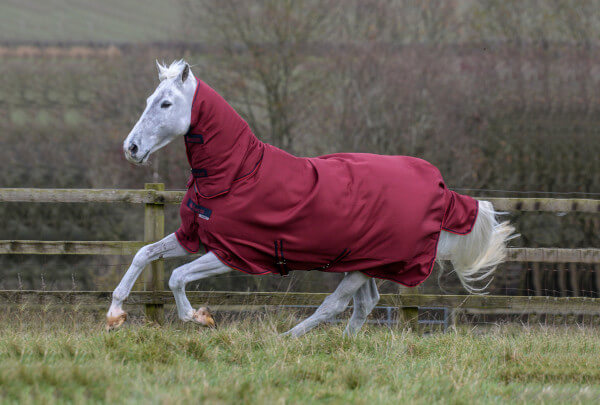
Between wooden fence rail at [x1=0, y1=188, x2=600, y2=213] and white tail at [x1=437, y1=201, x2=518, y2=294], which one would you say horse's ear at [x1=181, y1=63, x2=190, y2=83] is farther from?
white tail at [x1=437, y1=201, x2=518, y2=294]

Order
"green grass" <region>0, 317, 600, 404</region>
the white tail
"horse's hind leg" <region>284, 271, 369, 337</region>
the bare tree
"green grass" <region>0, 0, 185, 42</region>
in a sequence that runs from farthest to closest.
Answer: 1. "green grass" <region>0, 0, 185, 42</region>
2. the bare tree
3. the white tail
4. "horse's hind leg" <region>284, 271, 369, 337</region>
5. "green grass" <region>0, 317, 600, 404</region>

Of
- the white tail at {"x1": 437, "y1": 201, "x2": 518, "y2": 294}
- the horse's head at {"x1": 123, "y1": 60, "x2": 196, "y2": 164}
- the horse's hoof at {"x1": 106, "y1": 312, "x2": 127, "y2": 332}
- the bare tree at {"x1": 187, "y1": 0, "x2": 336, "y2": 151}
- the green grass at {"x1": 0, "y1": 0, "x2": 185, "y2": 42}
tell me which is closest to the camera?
the horse's head at {"x1": 123, "y1": 60, "x2": 196, "y2": 164}

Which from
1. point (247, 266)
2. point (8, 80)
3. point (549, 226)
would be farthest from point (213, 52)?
point (247, 266)

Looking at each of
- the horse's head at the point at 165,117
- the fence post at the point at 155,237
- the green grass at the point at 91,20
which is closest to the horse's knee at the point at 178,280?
the horse's head at the point at 165,117

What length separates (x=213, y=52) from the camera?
48.2ft

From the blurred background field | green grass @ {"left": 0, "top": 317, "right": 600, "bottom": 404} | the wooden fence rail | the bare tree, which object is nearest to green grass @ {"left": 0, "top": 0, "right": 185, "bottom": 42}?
the blurred background field

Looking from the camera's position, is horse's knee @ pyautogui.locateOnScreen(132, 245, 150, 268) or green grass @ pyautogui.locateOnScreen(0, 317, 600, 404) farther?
horse's knee @ pyautogui.locateOnScreen(132, 245, 150, 268)

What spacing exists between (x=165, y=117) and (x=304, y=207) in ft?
3.85

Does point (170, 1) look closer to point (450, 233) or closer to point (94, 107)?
point (94, 107)

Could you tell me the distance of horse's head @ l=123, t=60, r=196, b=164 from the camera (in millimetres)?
4234

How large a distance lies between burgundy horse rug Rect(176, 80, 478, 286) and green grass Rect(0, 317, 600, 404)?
59 centimetres

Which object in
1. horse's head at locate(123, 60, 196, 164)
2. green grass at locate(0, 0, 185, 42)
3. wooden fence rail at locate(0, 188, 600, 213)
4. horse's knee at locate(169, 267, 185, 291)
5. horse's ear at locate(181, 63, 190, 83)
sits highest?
green grass at locate(0, 0, 185, 42)

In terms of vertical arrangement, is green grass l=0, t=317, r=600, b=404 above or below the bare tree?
below

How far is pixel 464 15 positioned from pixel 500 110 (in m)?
3.67
